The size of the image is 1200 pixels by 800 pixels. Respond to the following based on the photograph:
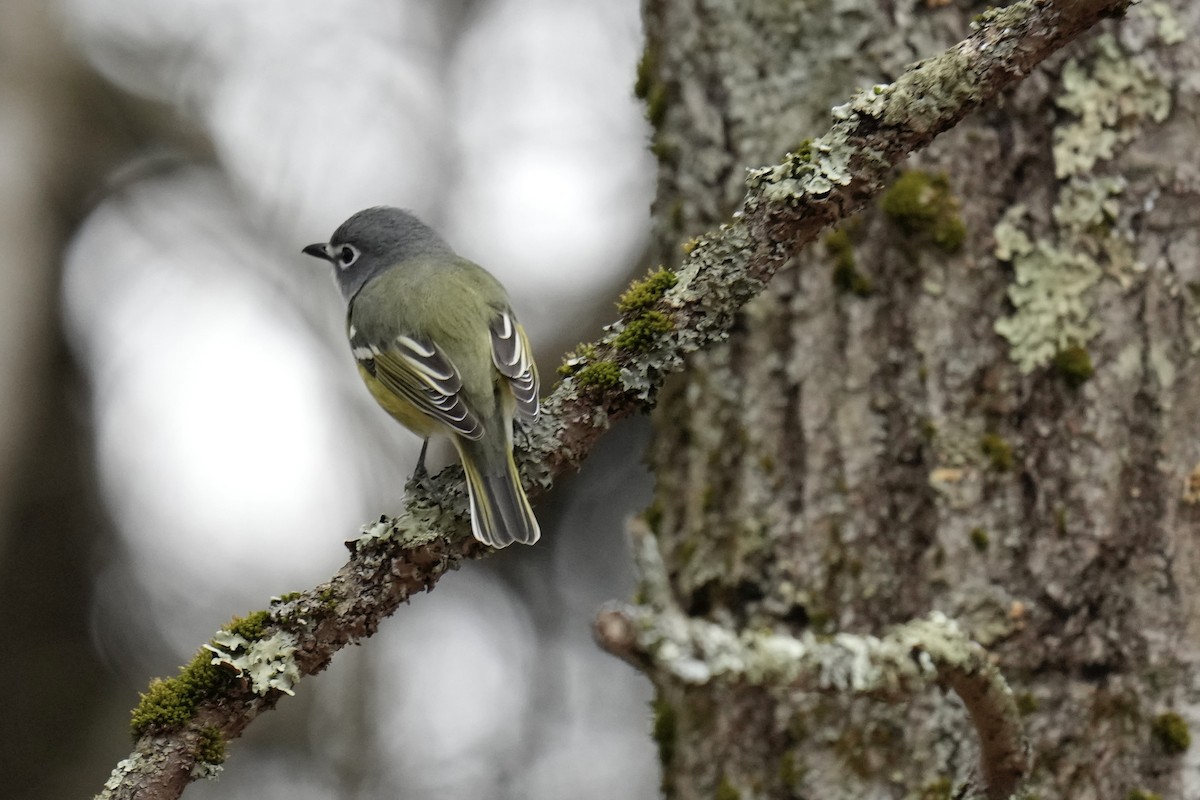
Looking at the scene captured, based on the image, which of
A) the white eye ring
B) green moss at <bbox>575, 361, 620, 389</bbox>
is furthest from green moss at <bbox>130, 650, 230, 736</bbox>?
the white eye ring

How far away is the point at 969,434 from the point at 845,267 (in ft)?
1.90

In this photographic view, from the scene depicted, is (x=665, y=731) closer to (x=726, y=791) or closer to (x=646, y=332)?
(x=726, y=791)

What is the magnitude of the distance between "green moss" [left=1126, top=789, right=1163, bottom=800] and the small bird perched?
1.53 meters

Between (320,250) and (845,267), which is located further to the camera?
(320,250)

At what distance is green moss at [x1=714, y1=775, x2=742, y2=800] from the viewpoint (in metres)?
3.17

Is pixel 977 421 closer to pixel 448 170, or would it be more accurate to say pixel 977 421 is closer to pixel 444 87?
pixel 448 170

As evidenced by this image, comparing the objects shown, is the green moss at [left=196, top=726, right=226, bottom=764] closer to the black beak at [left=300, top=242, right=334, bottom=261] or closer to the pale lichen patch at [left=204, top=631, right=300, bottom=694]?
the pale lichen patch at [left=204, top=631, right=300, bottom=694]

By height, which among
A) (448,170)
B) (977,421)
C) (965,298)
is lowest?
(977,421)

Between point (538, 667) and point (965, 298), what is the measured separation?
17.0ft

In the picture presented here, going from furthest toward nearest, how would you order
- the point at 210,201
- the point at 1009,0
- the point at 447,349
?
the point at 210,201 < the point at 447,349 < the point at 1009,0

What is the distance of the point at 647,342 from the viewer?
2434 mm

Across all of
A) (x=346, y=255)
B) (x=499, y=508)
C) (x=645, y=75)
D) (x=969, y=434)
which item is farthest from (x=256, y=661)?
(x=346, y=255)

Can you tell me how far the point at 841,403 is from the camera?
10.6ft

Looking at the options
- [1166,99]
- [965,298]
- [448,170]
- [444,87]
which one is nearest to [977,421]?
[965,298]
